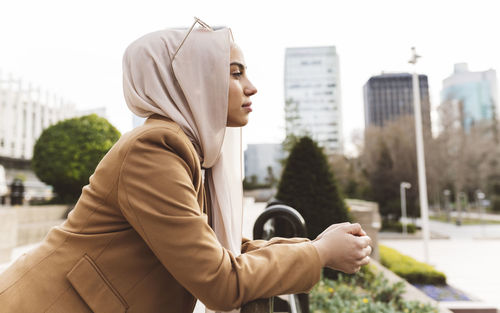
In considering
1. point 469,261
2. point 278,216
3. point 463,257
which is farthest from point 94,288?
point 463,257

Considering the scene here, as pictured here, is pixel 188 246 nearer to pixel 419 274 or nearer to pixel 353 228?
pixel 353 228

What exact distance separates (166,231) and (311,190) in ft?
18.2

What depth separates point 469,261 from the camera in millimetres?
15781

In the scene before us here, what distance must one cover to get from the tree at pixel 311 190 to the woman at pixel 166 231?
5.09 meters

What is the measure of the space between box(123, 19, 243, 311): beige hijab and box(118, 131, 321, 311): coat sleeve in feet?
0.73

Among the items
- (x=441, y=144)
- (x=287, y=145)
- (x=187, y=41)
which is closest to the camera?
(x=187, y=41)

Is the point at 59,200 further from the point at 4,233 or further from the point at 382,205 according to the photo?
the point at 382,205

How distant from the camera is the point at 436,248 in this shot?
66.0 ft

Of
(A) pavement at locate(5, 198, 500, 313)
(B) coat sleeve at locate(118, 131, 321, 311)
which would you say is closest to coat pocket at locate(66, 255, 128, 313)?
(B) coat sleeve at locate(118, 131, 321, 311)

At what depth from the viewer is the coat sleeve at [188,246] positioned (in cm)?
81

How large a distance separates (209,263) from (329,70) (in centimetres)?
9681

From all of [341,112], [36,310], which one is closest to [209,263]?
[36,310]

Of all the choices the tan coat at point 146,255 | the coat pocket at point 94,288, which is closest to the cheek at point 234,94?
the tan coat at point 146,255

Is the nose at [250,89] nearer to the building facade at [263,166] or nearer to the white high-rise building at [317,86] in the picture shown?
the building facade at [263,166]
